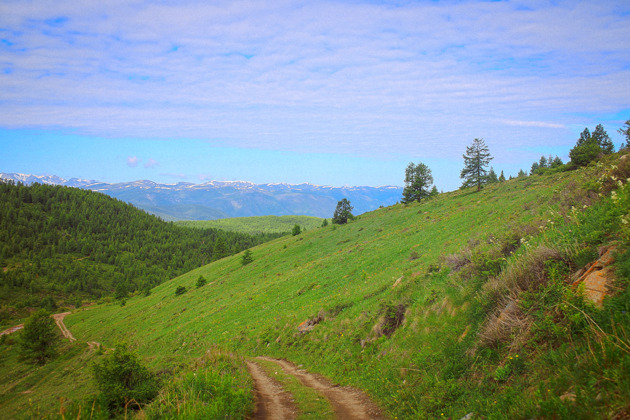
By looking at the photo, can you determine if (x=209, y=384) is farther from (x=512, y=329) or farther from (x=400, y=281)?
(x=400, y=281)

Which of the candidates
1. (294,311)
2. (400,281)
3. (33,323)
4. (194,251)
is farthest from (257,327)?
(194,251)

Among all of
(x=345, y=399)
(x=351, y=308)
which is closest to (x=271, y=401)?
(x=345, y=399)

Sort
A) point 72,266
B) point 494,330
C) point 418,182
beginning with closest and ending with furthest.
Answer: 1. point 494,330
2. point 418,182
3. point 72,266

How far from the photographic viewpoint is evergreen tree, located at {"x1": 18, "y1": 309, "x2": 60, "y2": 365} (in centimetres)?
4900

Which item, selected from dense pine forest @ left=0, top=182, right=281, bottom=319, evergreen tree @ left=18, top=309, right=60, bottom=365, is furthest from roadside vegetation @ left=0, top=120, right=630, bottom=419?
dense pine forest @ left=0, top=182, right=281, bottom=319

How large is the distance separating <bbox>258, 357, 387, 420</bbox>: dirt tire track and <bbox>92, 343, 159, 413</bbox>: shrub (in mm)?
7025

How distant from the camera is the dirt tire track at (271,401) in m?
9.48

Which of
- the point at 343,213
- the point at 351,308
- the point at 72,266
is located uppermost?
the point at 72,266

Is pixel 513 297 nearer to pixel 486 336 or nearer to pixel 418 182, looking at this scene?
pixel 486 336

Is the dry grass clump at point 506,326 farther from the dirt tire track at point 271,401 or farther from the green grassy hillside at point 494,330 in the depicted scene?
the dirt tire track at point 271,401

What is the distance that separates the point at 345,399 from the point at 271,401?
2.88m

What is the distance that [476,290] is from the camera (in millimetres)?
9883

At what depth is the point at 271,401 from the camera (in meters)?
10.8

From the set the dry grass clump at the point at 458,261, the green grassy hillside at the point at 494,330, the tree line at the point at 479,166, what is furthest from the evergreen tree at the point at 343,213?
the dry grass clump at the point at 458,261
